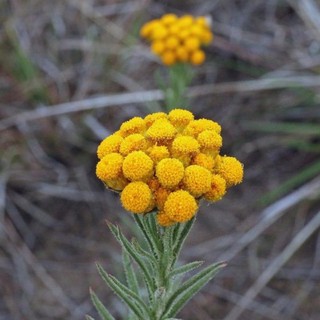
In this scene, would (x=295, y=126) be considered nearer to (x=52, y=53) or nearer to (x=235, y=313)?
(x=235, y=313)

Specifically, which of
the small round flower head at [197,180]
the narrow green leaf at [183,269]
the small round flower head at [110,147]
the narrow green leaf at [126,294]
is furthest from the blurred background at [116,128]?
the small round flower head at [197,180]

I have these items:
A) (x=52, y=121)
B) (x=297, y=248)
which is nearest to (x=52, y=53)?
(x=52, y=121)

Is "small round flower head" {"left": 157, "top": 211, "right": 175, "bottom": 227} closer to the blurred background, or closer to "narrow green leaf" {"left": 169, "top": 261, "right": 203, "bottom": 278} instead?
"narrow green leaf" {"left": 169, "top": 261, "right": 203, "bottom": 278}

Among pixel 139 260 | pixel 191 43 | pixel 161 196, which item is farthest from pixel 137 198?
pixel 191 43

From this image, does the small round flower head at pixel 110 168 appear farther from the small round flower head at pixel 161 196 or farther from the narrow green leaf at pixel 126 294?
the narrow green leaf at pixel 126 294

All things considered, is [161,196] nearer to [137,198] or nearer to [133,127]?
[137,198]
